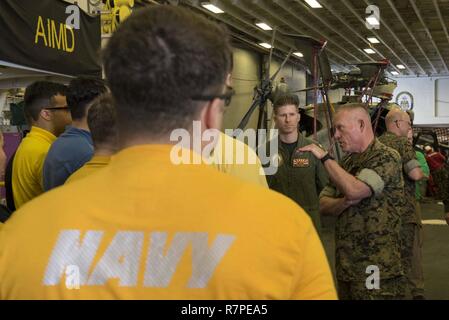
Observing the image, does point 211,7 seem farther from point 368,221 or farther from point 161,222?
point 161,222

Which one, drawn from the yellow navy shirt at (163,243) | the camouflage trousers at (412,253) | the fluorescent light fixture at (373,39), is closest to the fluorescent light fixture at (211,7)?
the fluorescent light fixture at (373,39)

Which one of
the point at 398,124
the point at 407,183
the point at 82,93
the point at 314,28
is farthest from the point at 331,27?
the point at 82,93

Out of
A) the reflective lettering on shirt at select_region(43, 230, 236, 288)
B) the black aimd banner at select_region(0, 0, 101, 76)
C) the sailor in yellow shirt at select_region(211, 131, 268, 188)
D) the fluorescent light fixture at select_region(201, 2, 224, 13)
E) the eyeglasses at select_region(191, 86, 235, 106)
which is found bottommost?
the reflective lettering on shirt at select_region(43, 230, 236, 288)

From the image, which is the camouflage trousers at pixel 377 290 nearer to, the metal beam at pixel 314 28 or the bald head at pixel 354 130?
the bald head at pixel 354 130

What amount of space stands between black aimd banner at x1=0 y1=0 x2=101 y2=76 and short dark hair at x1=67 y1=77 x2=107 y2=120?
6.22ft

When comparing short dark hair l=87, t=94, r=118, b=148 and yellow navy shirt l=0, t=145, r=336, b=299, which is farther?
short dark hair l=87, t=94, r=118, b=148

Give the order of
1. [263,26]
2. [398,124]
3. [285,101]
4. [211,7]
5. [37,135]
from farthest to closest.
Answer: [263,26], [211,7], [398,124], [285,101], [37,135]

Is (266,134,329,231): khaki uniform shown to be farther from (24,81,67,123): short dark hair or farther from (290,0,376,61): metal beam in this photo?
(290,0,376,61): metal beam

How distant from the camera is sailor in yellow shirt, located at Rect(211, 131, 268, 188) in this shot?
191 centimetres

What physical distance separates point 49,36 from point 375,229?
11.9 ft

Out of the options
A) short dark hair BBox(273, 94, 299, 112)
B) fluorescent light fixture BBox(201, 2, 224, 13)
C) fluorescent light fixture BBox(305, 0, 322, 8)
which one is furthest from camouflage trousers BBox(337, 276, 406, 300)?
fluorescent light fixture BBox(305, 0, 322, 8)

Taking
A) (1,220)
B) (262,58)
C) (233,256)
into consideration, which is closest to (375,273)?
(1,220)

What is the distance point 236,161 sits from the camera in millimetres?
1928

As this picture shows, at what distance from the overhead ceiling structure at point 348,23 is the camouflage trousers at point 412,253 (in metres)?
6.37
